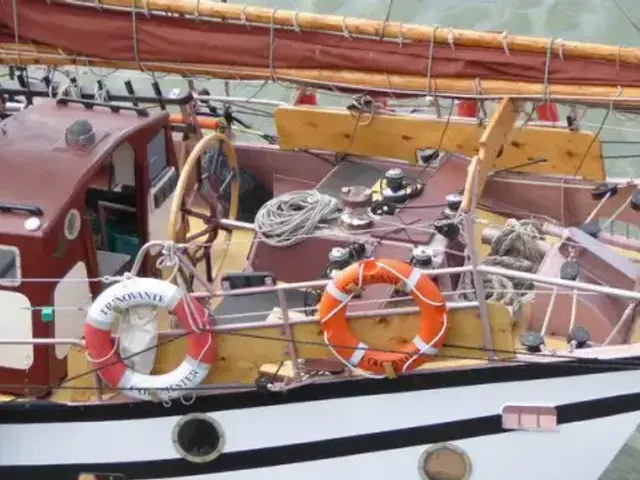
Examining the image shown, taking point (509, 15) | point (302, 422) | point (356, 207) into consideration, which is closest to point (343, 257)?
point (356, 207)

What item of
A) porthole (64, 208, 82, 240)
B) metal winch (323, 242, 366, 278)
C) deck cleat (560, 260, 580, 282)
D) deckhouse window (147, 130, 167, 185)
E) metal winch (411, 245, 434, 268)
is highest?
deckhouse window (147, 130, 167, 185)

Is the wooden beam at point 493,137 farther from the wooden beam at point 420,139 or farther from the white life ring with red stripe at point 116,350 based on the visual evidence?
the white life ring with red stripe at point 116,350

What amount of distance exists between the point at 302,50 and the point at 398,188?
1360 mm

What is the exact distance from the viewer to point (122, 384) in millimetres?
7477

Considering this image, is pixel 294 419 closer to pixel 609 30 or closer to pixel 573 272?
pixel 573 272

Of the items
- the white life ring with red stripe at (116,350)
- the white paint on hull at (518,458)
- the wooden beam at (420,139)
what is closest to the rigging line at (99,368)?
the white life ring with red stripe at (116,350)

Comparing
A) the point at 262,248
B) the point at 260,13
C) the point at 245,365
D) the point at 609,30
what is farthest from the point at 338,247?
the point at 609,30

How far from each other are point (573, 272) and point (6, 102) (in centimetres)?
560

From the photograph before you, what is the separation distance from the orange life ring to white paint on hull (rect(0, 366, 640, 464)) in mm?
318

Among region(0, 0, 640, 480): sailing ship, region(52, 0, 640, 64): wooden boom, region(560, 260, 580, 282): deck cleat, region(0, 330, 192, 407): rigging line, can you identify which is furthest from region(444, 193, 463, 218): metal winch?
region(0, 330, 192, 407): rigging line

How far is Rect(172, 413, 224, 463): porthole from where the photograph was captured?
7.83 metres

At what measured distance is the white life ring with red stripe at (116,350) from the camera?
726 cm

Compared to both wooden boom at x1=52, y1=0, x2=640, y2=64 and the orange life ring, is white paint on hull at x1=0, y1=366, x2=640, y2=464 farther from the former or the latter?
wooden boom at x1=52, y1=0, x2=640, y2=64

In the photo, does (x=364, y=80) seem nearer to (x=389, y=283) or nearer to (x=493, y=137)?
(x=493, y=137)
